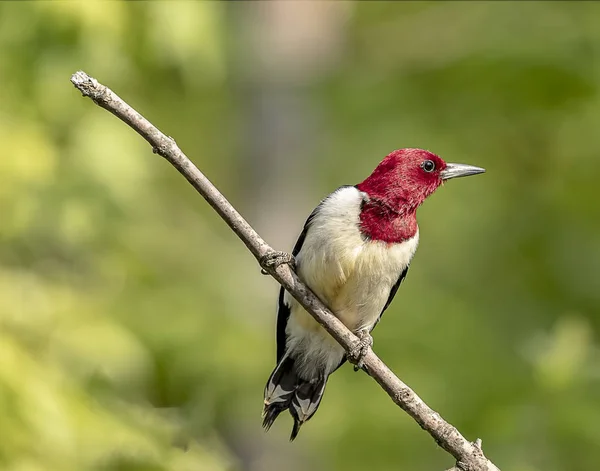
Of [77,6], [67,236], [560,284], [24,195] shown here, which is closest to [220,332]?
[67,236]

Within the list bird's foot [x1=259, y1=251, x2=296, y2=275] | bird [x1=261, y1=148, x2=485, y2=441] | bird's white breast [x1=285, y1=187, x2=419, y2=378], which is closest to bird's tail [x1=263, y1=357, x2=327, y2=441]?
bird [x1=261, y1=148, x2=485, y2=441]

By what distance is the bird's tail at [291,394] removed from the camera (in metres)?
4.96

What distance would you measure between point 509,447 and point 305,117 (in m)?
4.62

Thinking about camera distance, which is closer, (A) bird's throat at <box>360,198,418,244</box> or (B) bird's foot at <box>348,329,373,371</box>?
(B) bird's foot at <box>348,329,373,371</box>

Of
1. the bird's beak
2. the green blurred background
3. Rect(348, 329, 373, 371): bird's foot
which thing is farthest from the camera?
the green blurred background

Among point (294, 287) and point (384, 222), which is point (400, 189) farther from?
point (294, 287)

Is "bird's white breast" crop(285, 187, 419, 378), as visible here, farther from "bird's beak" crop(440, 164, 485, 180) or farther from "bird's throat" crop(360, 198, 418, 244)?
"bird's beak" crop(440, 164, 485, 180)

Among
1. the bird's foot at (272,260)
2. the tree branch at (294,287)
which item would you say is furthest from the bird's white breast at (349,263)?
the bird's foot at (272,260)

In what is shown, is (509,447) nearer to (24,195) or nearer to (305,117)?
(24,195)

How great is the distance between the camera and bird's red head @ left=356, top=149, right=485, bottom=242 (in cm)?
446

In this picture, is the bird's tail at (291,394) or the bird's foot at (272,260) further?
the bird's tail at (291,394)

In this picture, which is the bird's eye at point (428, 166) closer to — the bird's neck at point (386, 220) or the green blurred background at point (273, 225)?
the bird's neck at point (386, 220)

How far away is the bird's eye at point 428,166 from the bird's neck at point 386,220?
0.99 ft

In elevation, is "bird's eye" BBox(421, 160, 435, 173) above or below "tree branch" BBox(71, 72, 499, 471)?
above
